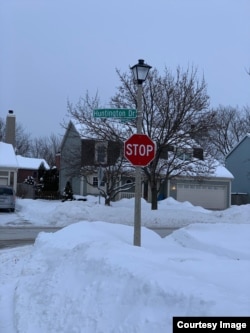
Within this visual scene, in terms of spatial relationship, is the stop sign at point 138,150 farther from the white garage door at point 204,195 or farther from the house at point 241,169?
the house at point 241,169

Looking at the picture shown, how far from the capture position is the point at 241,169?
160ft

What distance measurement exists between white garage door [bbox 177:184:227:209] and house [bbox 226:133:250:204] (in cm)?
324

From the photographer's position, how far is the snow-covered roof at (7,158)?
3484 centimetres

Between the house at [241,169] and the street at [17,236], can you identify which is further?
the house at [241,169]

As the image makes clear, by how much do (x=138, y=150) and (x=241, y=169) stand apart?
40464 mm

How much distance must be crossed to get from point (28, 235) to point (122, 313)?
1327cm

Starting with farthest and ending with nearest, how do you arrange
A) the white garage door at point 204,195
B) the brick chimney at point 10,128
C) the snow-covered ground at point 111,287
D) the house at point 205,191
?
the brick chimney at point 10,128, the white garage door at point 204,195, the house at point 205,191, the snow-covered ground at point 111,287

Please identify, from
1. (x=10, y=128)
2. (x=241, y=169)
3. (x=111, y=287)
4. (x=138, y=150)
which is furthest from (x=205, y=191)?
(x=111, y=287)

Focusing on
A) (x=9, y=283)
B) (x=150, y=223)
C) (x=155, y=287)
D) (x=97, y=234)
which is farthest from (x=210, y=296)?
(x=150, y=223)

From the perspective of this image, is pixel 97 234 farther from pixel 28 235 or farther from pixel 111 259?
pixel 28 235

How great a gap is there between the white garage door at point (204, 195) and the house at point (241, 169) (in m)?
3.24

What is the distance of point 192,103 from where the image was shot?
25.3 metres

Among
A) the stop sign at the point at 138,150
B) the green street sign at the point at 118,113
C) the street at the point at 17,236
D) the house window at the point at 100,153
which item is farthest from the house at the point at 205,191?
the stop sign at the point at 138,150

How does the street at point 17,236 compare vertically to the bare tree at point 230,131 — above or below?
below
